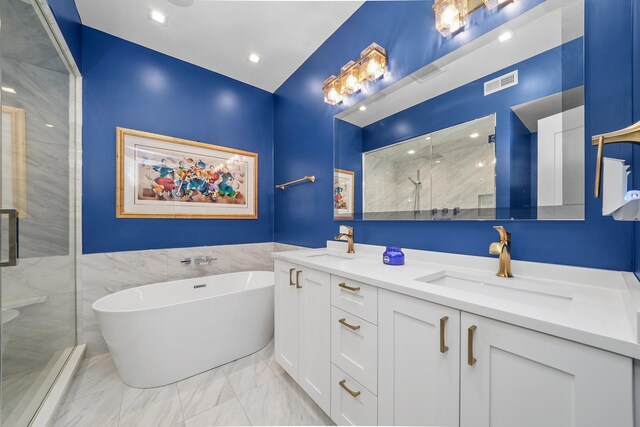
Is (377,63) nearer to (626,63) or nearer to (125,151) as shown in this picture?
(626,63)

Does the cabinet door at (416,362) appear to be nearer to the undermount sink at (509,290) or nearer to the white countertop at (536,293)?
the white countertop at (536,293)

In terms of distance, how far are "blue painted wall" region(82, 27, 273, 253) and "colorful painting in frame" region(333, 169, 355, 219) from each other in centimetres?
119

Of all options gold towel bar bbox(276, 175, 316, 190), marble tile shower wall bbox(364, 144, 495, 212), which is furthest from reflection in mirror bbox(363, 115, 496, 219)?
gold towel bar bbox(276, 175, 316, 190)

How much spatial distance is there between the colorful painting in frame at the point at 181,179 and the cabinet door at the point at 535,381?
2.42 meters

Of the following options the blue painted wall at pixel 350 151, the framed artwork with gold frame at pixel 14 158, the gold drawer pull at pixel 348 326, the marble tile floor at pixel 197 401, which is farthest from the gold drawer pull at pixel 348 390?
the framed artwork with gold frame at pixel 14 158

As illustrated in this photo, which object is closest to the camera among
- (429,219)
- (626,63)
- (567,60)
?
(626,63)

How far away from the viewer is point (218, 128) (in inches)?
100

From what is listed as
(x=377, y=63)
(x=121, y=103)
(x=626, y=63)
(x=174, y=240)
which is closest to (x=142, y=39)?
(x=121, y=103)

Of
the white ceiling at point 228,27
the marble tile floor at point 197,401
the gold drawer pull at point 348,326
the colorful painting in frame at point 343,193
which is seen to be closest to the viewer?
the gold drawer pull at point 348,326

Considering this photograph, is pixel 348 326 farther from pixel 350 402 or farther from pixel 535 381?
pixel 535 381

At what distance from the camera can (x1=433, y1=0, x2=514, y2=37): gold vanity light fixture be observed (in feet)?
3.93

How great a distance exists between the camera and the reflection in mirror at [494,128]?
94cm

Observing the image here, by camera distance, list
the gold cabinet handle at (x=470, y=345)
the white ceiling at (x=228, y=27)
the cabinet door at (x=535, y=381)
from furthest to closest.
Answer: the white ceiling at (x=228, y=27)
the gold cabinet handle at (x=470, y=345)
the cabinet door at (x=535, y=381)

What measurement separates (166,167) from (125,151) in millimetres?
319
